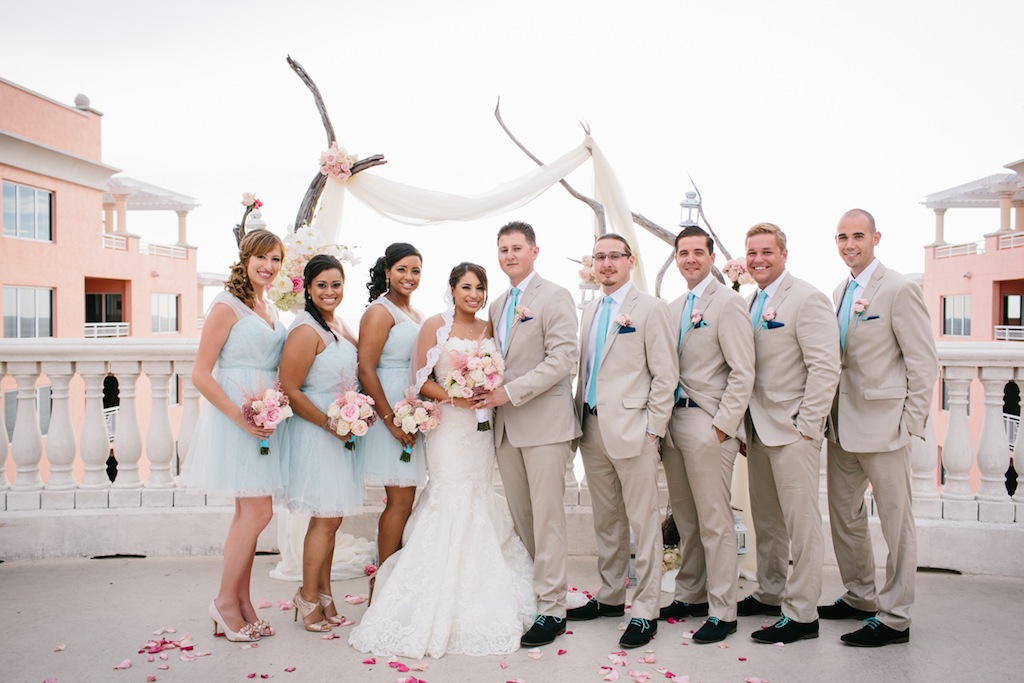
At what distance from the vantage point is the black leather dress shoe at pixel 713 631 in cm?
400

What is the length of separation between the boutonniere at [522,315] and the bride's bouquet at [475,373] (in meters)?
0.23

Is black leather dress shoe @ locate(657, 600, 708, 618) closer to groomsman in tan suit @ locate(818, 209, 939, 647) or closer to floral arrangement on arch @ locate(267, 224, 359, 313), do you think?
groomsman in tan suit @ locate(818, 209, 939, 647)

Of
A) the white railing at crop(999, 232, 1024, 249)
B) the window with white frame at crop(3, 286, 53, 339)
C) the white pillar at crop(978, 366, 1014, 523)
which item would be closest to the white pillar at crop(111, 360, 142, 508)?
the white pillar at crop(978, 366, 1014, 523)

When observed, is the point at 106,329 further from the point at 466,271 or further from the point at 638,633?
the point at 638,633

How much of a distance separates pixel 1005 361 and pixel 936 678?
2.35 meters

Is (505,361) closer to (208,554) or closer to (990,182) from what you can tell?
(208,554)

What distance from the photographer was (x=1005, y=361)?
16.4ft

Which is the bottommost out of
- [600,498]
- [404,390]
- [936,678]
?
[936,678]

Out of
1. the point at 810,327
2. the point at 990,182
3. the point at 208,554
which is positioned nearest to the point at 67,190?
the point at 208,554

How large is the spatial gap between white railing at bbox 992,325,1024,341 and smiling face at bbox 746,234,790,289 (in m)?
21.9

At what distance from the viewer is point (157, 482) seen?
550 centimetres

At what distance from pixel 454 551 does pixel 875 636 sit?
2232mm

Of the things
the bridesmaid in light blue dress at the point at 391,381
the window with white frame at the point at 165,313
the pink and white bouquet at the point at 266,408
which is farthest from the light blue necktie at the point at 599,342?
the window with white frame at the point at 165,313

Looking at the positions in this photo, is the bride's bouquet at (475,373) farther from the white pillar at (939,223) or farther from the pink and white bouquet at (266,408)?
the white pillar at (939,223)
